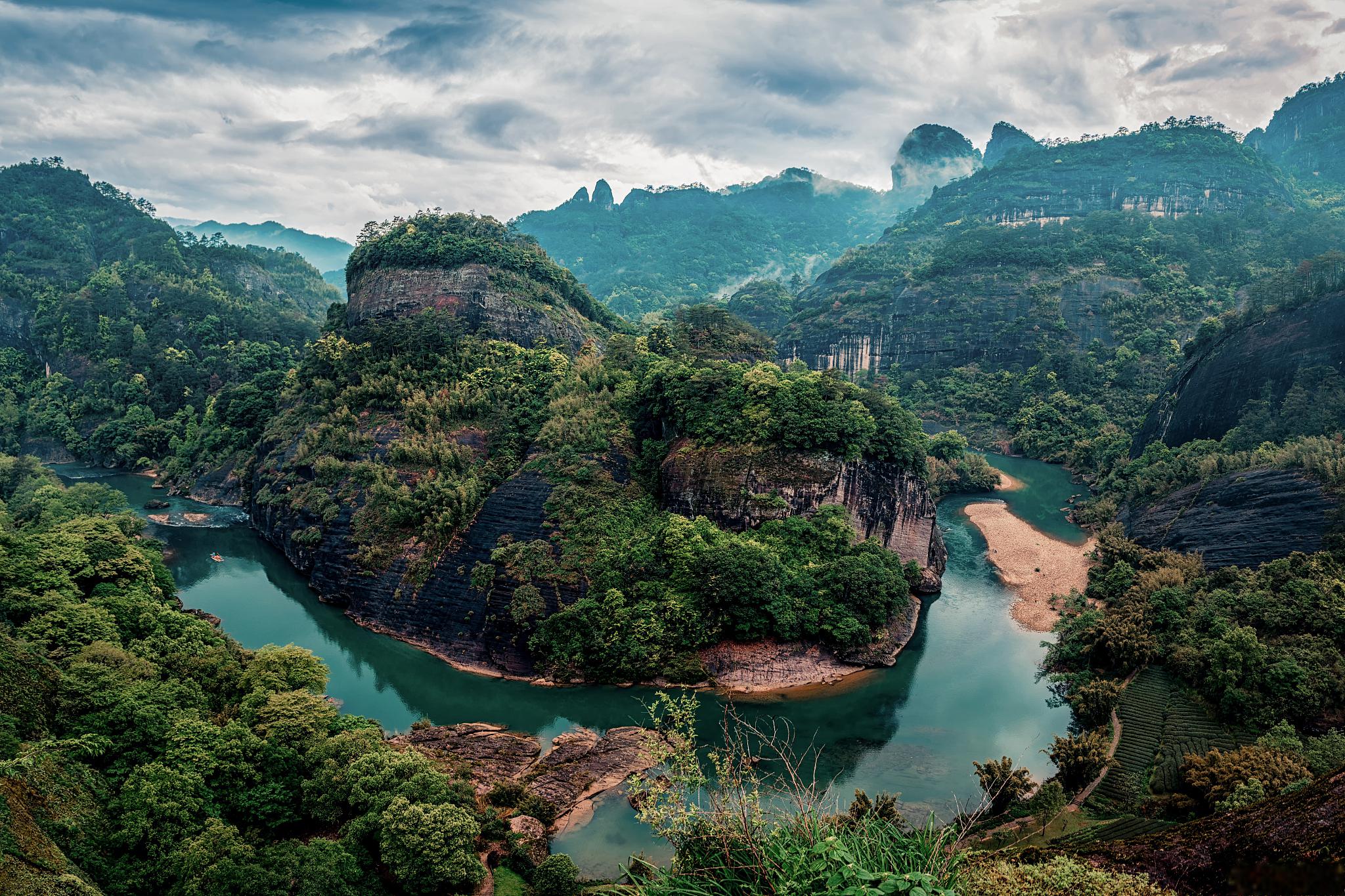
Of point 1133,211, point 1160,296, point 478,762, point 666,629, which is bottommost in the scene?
point 478,762

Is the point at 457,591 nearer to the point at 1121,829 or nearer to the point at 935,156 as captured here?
the point at 1121,829

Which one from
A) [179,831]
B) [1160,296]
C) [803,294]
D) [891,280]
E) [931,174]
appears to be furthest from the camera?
[931,174]

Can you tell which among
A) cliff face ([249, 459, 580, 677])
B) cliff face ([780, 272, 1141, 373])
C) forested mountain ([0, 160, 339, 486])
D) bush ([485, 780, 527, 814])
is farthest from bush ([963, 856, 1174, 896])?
cliff face ([780, 272, 1141, 373])

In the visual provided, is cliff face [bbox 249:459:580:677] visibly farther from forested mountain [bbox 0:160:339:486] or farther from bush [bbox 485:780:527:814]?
forested mountain [bbox 0:160:339:486]

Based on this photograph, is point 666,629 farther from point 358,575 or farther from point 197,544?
point 197,544

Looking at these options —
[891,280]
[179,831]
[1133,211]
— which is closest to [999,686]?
[179,831]

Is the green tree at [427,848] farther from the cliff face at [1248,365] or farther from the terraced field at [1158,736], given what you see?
the cliff face at [1248,365]

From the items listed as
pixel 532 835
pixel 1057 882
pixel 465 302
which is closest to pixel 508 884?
pixel 532 835

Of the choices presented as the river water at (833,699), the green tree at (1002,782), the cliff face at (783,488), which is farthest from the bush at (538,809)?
the cliff face at (783,488)
